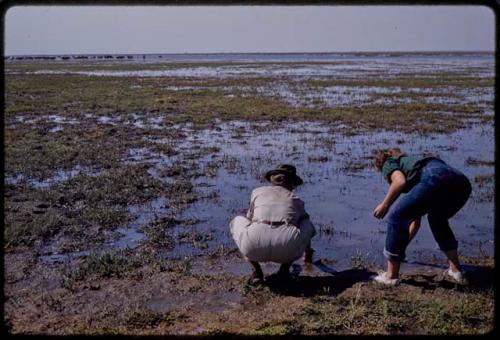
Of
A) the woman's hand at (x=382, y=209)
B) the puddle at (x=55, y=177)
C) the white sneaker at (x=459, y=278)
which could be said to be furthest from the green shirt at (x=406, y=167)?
the puddle at (x=55, y=177)

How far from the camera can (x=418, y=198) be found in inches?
196

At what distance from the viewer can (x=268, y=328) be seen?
4.37 metres

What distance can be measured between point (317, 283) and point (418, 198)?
146cm

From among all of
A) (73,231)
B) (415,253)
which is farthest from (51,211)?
(415,253)

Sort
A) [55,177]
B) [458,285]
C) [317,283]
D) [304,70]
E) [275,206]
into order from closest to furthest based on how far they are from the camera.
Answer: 1. [275,206]
2. [458,285]
3. [317,283]
4. [55,177]
5. [304,70]

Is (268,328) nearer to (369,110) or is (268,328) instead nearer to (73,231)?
(73,231)

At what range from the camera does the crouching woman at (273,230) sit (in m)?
5.04

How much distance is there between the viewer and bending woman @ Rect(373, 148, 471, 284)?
4.97m

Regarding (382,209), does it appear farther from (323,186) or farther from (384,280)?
(323,186)

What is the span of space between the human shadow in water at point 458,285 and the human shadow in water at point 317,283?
0.52 metres

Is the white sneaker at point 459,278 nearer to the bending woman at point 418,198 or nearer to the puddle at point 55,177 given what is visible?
the bending woman at point 418,198

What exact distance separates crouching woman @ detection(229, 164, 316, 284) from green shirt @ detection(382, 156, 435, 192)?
102cm

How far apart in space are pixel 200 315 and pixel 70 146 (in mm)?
9840

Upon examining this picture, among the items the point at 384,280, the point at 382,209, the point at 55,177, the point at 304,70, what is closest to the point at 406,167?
the point at 382,209
